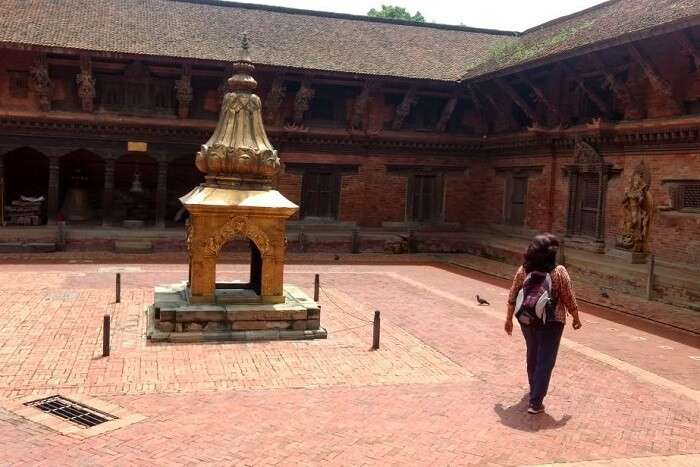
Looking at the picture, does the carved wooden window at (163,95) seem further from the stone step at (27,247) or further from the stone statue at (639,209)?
the stone statue at (639,209)

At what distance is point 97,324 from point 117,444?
518 centimetres

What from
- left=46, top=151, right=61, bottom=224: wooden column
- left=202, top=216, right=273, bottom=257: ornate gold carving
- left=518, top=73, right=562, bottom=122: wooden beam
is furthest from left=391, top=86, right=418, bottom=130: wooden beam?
left=202, top=216, right=273, bottom=257: ornate gold carving

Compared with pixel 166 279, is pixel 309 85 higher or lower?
higher

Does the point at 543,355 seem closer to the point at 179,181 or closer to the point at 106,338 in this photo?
the point at 106,338

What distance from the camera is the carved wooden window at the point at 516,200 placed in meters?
22.7

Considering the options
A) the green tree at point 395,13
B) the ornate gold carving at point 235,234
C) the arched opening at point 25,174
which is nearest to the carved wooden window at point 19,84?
the arched opening at point 25,174

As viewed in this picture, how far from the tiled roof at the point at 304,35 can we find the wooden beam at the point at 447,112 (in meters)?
0.92

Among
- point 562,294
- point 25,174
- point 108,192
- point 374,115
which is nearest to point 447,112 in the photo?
point 374,115

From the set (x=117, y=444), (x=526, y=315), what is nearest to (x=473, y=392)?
(x=526, y=315)

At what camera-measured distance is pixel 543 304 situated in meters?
7.21

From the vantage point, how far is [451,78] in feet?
76.8

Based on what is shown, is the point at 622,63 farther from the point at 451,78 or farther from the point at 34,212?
the point at 34,212

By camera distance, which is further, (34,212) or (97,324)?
(34,212)

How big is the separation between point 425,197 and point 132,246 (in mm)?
11273
